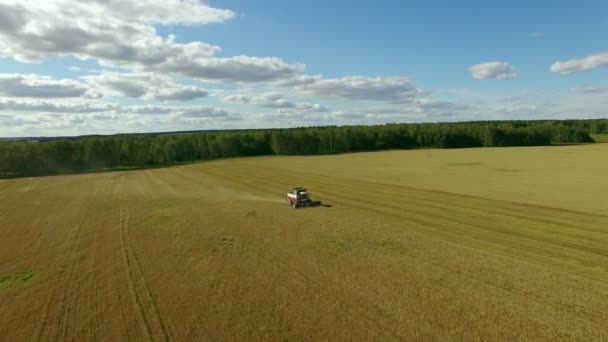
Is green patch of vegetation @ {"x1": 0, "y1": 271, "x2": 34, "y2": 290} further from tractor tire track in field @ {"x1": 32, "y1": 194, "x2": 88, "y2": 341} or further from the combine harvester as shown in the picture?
the combine harvester

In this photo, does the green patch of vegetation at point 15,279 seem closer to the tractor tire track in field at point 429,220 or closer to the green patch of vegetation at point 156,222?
the green patch of vegetation at point 156,222

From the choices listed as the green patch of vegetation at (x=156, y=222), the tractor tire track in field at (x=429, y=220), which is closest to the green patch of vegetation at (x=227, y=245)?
the green patch of vegetation at (x=156, y=222)

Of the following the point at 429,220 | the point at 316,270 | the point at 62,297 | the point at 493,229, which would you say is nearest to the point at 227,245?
the point at 316,270

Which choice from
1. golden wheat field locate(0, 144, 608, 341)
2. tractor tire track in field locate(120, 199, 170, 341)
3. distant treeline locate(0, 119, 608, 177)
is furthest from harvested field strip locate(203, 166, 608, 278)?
distant treeline locate(0, 119, 608, 177)

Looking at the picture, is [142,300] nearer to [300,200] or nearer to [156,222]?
[156,222]

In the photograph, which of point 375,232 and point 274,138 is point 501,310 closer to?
point 375,232

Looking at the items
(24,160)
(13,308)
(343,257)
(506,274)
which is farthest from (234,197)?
(24,160)
